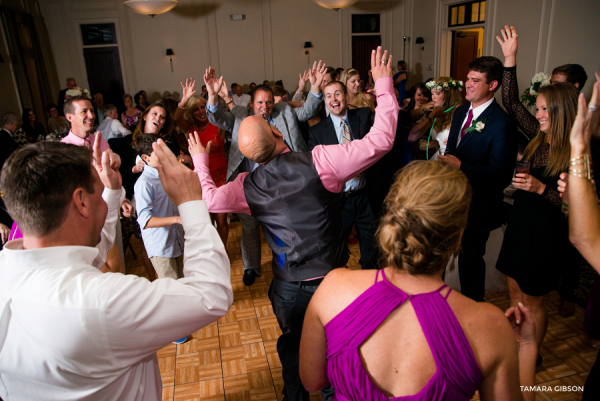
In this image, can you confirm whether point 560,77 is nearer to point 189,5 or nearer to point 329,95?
point 329,95

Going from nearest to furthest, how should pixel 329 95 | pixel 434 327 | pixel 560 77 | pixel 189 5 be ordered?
pixel 434 327 → pixel 329 95 → pixel 560 77 → pixel 189 5

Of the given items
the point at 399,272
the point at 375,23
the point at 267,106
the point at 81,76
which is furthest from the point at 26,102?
the point at 399,272

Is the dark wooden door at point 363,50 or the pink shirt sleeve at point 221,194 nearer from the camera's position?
the pink shirt sleeve at point 221,194

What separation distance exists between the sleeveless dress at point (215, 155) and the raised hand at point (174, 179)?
2.55m

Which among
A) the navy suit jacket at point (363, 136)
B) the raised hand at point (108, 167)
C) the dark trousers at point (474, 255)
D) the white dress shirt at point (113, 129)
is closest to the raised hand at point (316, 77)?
the navy suit jacket at point (363, 136)

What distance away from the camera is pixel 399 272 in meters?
1.08

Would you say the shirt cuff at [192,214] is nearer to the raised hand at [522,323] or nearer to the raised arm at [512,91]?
the raised hand at [522,323]

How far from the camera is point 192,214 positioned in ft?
3.54

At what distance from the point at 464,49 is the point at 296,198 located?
9963mm

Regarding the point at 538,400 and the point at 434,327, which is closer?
the point at 434,327

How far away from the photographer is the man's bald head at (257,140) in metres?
1.77

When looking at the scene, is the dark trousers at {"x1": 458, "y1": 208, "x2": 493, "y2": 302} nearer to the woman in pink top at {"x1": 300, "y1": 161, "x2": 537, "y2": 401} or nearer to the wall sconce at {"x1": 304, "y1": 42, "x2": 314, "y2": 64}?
the woman in pink top at {"x1": 300, "y1": 161, "x2": 537, "y2": 401}

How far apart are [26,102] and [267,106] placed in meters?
7.62

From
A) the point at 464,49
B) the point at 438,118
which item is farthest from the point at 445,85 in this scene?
the point at 464,49
